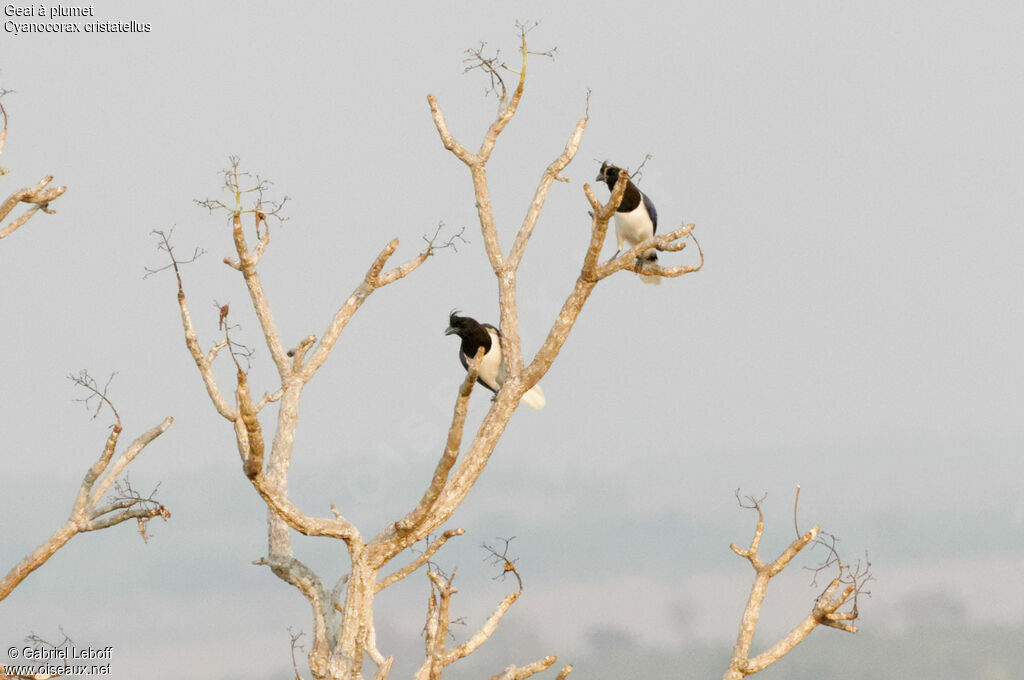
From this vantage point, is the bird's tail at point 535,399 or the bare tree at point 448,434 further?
the bird's tail at point 535,399

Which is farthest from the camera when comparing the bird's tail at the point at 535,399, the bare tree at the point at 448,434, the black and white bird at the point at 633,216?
the bird's tail at the point at 535,399

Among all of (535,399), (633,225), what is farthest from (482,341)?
(633,225)

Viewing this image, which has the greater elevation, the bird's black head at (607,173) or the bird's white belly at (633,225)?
the bird's black head at (607,173)

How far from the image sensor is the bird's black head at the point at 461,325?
1354 cm

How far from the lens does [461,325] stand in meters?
13.5

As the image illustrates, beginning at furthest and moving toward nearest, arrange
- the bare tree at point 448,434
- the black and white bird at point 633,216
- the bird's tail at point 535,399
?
the bird's tail at point 535,399 → the black and white bird at point 633,216 → the bare tree at point 448,434

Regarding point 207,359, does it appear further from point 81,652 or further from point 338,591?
point 81,652

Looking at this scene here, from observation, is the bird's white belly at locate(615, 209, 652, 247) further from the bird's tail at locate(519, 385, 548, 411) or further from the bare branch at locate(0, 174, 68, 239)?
the bare branch at locate(0, 174, 68, 239)

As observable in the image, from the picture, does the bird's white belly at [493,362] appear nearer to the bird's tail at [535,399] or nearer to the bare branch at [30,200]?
the bird's tail at [535,399]

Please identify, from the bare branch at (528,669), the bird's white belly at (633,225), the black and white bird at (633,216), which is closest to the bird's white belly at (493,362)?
the black and white bird at (633,216)

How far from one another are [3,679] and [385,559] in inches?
221

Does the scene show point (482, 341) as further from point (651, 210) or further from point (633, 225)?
point (651, 210)

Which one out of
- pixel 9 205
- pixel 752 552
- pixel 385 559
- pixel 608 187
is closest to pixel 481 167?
pixel 608 187

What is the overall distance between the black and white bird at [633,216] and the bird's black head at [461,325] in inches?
81.5
